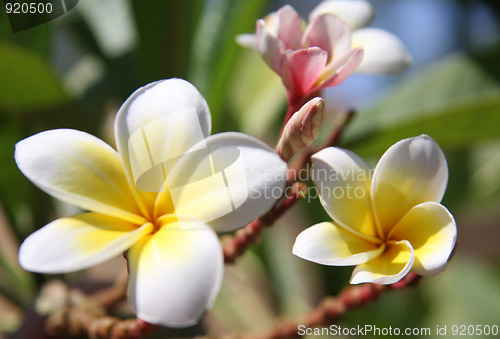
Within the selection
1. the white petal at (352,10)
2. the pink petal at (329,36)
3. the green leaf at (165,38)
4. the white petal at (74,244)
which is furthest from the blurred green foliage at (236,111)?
the white petal at (74,244)

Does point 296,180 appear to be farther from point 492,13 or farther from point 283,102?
point 492,13

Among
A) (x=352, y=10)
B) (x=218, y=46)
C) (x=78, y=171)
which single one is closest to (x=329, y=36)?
(x=352, y=10)

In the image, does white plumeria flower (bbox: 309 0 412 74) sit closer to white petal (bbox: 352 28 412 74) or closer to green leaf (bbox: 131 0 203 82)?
white petal (bbox: 352 28 412 74)

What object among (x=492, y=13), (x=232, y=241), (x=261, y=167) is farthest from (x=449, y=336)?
(x=261, y=167)

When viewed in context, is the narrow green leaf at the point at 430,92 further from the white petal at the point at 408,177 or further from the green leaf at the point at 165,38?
the white petal at the point at 408,177

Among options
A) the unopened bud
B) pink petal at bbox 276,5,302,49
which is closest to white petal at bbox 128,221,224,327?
the unopened bud

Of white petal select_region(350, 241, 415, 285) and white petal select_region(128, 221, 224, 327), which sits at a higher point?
white petal select_region(128, 221, 224, 327)
